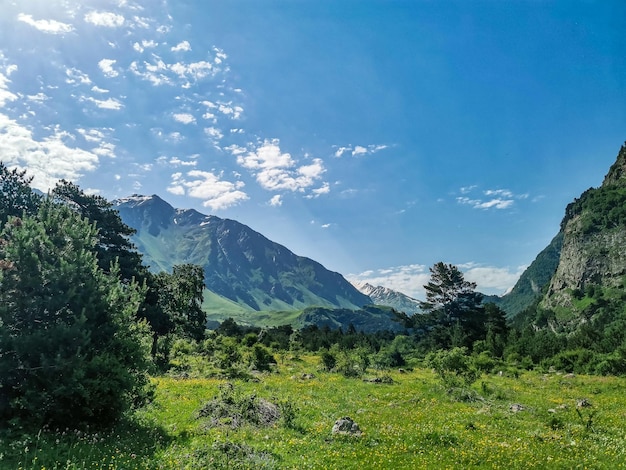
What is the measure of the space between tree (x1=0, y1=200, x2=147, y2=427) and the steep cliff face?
139 metres

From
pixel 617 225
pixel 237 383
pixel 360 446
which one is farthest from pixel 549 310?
pixel 360 446

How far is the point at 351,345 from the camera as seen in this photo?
87375 mm

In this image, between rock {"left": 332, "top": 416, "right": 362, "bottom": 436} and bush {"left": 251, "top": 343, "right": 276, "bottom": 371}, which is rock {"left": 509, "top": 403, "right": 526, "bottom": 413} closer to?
rock {"left": 332, "top": 416, "right": 362, "bottom": 436}

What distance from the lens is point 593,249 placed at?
13275cm

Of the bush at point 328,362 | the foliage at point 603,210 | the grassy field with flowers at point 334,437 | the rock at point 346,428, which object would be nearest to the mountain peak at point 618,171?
the foliage at point 603,210

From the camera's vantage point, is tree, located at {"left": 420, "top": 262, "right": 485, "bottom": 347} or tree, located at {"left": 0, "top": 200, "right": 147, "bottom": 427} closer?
tree, located at {"left": 0, "top": 200, "right": 147, "bottom": 427}

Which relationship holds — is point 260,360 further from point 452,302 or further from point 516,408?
point 452,302

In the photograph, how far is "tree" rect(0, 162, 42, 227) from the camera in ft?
151

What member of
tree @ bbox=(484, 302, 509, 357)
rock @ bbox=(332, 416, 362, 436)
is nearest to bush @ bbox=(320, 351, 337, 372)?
rock @ bbox=(332, 416, 362, 436)

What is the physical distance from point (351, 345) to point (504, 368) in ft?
133

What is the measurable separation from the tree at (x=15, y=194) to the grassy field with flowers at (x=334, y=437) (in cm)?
3451

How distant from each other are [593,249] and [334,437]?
495ft

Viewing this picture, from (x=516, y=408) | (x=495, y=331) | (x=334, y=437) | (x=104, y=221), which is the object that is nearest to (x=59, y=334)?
(x=334, y=437)

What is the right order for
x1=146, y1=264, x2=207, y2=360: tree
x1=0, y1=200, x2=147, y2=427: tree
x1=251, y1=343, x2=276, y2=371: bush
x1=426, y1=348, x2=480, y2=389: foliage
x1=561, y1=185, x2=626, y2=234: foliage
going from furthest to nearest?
x1=561, y1=185, x2=626, y2=234: foliage → x1=146, y1=264, x2=207, y2=360: tree → x1=251, y1=343, x2=276, y2=371: bush → x1=426, y1=348, x2=480, y2=389: foliage → x1=0, y1=200, x2=147, y2=427: tree
